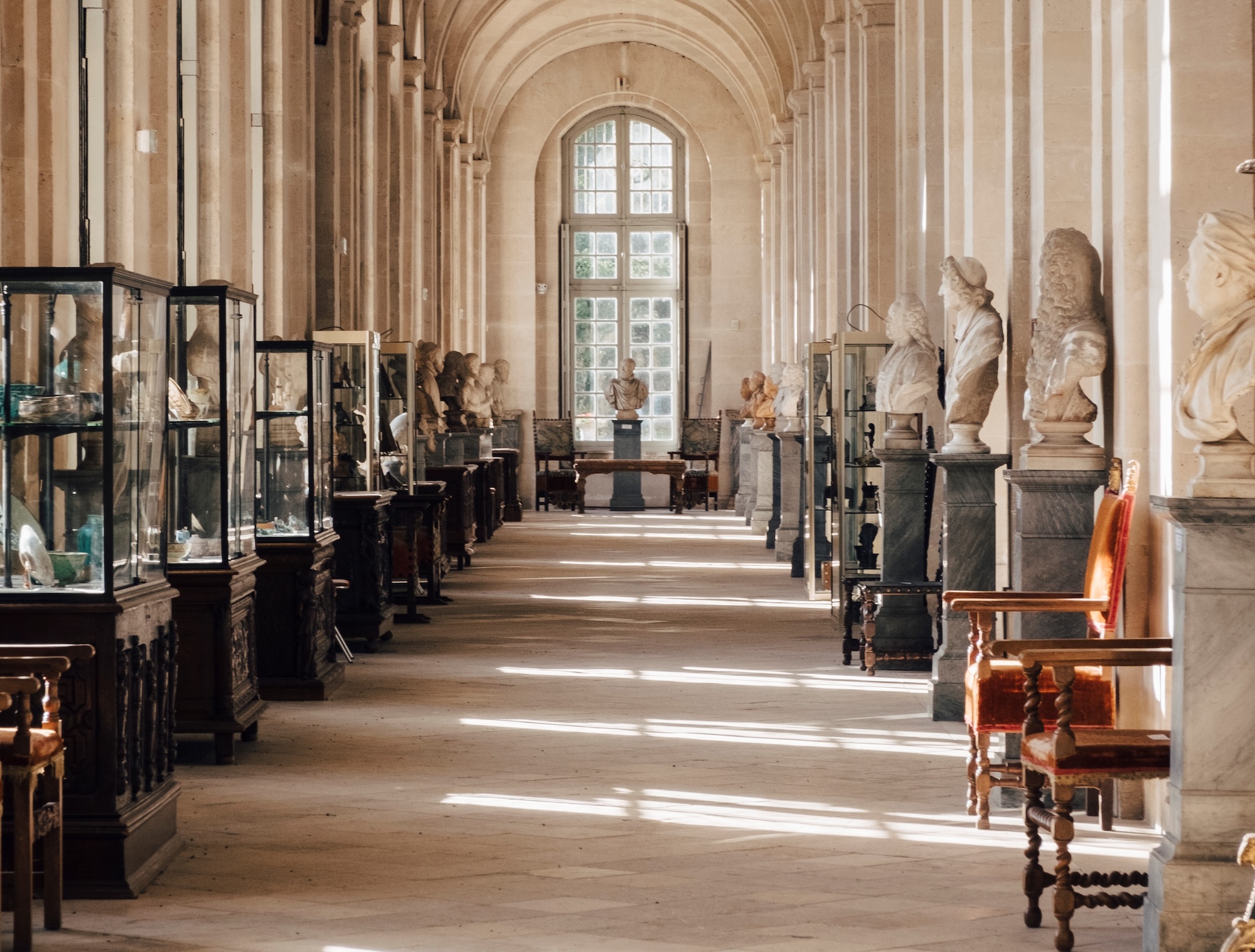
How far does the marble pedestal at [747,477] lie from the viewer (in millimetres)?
23203

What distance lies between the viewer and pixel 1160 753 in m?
4.65

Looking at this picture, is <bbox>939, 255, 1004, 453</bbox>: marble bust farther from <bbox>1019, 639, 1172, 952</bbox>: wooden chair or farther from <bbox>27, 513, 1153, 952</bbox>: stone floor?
<bbox>1019, 639, 1172, 952</bbox>: wooden chair

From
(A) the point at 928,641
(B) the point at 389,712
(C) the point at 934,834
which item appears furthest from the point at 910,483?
(C) the point at 934,834

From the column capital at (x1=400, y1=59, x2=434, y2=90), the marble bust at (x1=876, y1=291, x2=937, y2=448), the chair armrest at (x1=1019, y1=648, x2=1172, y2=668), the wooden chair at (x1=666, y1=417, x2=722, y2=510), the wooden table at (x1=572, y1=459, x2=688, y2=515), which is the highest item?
the column capital at (x1=400, y1=59, x2=434, y2=90)

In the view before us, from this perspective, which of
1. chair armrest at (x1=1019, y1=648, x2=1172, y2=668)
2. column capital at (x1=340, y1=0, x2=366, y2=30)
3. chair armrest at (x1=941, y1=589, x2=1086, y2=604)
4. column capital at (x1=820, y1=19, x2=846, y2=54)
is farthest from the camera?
column capital at (x1=820, y1=19, x2=846, y2=54)

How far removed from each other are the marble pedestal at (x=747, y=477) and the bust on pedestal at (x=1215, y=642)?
57.9 feet

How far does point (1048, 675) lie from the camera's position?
6.11 metres

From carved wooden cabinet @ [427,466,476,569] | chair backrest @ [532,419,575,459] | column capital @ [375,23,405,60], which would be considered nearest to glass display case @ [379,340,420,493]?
carved wooden cabinet @ [427,466,476,569]

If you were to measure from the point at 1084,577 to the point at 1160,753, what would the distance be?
6.36ft

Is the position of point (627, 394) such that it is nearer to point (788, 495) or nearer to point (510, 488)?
point (510, 488)

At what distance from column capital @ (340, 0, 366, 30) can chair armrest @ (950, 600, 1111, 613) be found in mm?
10908

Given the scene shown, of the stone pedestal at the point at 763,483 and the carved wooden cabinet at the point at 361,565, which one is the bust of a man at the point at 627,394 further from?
the carved wooden cabinet at the point at 361,565

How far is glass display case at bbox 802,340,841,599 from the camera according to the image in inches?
521

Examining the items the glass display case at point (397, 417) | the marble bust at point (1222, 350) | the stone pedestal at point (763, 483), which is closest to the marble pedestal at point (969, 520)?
the marble bust at point (1222, 350)
